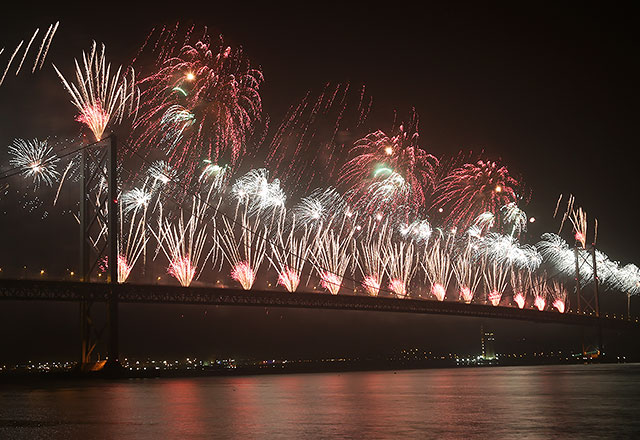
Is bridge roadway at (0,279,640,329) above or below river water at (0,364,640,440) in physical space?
above

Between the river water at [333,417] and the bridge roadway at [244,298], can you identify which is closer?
the river water at [333,417]

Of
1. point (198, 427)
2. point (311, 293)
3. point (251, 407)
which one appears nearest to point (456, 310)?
point (311, 293)

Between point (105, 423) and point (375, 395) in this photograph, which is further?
point (375, 395)

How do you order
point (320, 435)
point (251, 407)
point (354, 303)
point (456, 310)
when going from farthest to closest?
point (456, 310), point (354, 303), point (251, 407), point (320, 435)

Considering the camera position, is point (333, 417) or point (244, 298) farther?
point (244, 298)

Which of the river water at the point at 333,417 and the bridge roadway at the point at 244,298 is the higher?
the bridge roadway at the point at 244,298

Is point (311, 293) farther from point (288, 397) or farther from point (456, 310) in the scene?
point (288, 397)

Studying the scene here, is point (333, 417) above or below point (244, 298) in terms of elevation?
below

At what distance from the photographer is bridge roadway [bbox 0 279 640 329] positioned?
58.6 m

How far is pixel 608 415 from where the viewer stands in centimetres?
2081

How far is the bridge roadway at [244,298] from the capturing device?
58.6 m

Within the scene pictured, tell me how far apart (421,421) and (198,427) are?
5410mm

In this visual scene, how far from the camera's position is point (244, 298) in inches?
2948

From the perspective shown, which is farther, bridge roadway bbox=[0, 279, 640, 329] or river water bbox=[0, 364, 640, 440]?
bridge roadway bbox=[0, 279, 640, 329]
